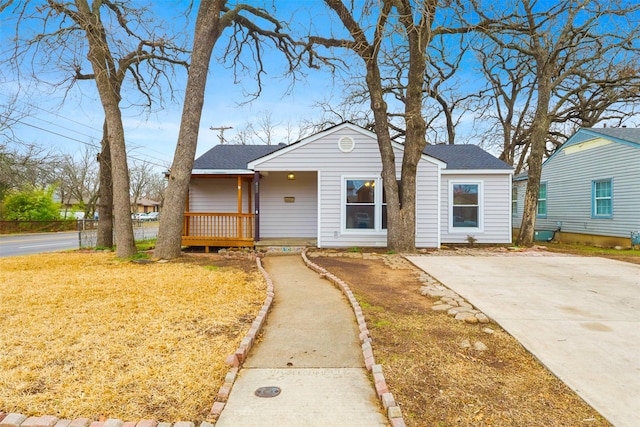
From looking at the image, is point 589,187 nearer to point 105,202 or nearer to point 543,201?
point 543,201

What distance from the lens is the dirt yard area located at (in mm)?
2169

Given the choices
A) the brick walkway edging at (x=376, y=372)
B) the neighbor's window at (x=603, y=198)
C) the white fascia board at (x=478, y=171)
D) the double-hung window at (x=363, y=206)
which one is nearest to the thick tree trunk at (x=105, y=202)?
the double-hung window at (x=363, y=206)

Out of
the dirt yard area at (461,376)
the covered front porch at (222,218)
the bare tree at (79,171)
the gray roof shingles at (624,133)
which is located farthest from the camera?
the bare tree at (79,171)

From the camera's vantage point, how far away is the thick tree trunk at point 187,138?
27.9ft

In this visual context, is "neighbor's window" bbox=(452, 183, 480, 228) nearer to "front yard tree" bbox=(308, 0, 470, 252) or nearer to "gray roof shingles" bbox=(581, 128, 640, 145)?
"front yard tree" bbox=(308, 0, 470, 252)

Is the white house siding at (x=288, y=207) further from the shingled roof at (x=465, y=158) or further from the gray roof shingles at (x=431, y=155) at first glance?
the shingled roof at (x=465, y=158)

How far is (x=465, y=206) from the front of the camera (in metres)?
11.0

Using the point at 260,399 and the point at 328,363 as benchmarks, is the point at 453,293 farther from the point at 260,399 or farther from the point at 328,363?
the point at 260,399

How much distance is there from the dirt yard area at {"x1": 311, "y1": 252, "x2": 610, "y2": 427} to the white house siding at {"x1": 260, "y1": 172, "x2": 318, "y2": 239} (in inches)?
291

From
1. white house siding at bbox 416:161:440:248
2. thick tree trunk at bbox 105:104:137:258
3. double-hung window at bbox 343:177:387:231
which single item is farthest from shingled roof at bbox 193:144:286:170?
white house siding at bbox 416:161:440:248

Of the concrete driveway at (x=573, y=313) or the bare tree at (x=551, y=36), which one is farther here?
→ the bare tree at (x=551, y=36)

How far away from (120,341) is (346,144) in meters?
8.10

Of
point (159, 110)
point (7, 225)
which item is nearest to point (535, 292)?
point (159, 110)

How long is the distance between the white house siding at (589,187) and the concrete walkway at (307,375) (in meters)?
12.4
